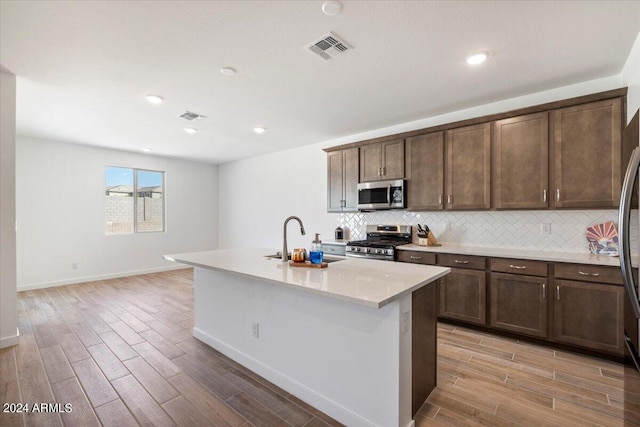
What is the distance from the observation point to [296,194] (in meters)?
5.78

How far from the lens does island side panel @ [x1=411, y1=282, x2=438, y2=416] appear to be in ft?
5.97

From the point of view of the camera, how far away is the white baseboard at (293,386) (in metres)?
1.78

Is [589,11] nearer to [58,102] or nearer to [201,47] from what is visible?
[201,47]

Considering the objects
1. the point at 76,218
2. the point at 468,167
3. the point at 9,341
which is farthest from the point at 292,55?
the point at 76,218

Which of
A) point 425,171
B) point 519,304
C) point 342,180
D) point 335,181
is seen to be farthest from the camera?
point 335,181

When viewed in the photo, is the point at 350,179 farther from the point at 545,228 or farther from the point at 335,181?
the point at 545,228

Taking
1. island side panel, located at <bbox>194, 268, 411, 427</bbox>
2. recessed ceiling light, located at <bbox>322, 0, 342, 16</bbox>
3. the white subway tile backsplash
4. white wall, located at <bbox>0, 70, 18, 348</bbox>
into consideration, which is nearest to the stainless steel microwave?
the white subway tile backsplash

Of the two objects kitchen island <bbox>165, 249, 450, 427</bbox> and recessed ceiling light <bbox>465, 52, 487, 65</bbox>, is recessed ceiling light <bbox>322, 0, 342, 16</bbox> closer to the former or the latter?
recessed ceiling light <bbox>465, 52, 487, 65</bbox>

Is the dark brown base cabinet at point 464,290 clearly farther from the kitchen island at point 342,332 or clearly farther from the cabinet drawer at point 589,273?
the kitchen island at point 342,332

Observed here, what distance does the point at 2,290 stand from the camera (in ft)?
9.23

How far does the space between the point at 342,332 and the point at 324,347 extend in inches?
7.8

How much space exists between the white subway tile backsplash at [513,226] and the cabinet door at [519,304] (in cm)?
62

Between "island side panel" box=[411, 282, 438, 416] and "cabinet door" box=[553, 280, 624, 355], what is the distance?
4.93 ft

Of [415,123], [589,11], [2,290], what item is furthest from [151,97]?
[589,11]
